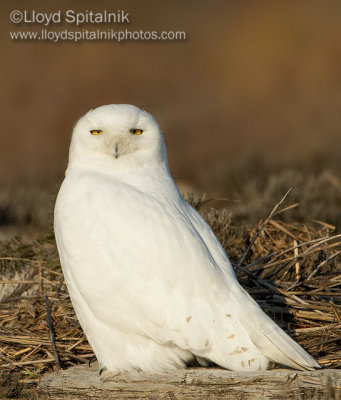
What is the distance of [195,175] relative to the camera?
14.8 m

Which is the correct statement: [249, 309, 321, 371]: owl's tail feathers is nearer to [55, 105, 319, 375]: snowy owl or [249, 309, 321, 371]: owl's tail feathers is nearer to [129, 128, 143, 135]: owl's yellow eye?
[55, 105, 319, 375]: snowy owl

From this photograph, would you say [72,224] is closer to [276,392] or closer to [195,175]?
[276,392]

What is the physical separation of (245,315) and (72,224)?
114cm

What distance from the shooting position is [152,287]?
4.00 m

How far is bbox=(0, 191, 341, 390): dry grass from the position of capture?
474 cm

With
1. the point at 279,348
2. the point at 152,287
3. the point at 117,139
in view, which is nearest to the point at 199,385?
the point at 279,348

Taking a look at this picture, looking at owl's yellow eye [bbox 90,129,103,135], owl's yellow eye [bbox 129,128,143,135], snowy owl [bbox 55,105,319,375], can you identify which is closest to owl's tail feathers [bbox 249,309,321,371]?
snowy owl [bbox 55,105,319,375]

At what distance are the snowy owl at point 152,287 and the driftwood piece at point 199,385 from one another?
9cm

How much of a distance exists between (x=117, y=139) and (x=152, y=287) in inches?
40.8

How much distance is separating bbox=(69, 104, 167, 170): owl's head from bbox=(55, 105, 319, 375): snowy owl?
17 cm

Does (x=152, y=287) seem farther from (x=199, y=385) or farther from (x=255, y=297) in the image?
(x=255, y=297)

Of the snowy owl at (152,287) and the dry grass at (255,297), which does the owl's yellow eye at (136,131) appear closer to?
the snowy owl at (152,287)

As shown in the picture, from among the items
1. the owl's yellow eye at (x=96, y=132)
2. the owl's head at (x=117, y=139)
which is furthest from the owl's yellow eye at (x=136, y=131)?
the owl's yellow eye at (x=96, y=132)

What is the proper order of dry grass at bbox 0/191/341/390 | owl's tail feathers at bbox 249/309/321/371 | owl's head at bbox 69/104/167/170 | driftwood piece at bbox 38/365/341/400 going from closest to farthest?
driftwood piece at bbox 38/365/341/400 < owl's tail feathers at bbox 249/309/321/371 < owl's head at bbox 69/104/167/170 < dry grass at bbox 0/191/341/390
